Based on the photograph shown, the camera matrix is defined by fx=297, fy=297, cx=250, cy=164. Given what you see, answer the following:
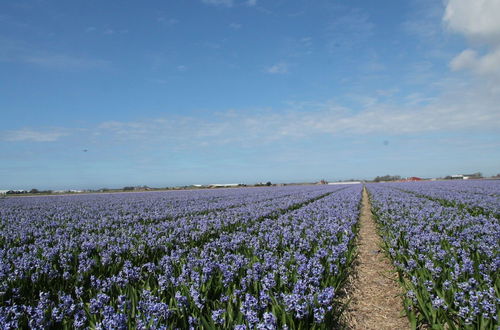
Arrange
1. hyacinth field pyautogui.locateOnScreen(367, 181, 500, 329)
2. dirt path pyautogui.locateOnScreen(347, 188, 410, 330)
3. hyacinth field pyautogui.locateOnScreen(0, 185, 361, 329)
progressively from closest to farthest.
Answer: hyacinth field pyautogui.locateOnScreen(0, 185, 361, 329), hyacinth field pyautogui.locateOnScreen(367, 181, 500, 329), dirt path pyautogui.locateOnScreen(347, 188, 410, 330)

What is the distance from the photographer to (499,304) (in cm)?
381

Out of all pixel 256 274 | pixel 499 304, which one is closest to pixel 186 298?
pixel 256 274

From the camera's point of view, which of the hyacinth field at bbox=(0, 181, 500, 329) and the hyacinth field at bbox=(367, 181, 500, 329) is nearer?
the hyacinth field at bbox=(0, 181, 500, 329)

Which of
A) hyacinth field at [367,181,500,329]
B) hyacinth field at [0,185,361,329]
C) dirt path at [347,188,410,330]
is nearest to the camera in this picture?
hyacinth field at [0,185,361,329]

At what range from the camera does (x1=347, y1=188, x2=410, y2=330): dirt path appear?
4879 millimetres

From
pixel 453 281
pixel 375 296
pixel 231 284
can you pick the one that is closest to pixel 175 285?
pixel 231 284

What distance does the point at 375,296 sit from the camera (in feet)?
19.5

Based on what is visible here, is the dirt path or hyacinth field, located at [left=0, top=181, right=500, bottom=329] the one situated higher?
hyacinth field, located at [left=0, top=181, right=500, bottom=329]

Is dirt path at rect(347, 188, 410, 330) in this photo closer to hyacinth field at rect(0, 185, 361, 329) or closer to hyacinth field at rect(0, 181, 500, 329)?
hyacinth field at rect(0, 181, 500, 329)

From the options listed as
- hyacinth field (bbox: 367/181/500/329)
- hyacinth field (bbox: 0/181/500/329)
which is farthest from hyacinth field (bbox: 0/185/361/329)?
hyacinth field (bbox: 367/181/500/329)

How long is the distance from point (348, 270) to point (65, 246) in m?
7.00

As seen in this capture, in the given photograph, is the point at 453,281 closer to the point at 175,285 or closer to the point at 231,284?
the point at 231,284

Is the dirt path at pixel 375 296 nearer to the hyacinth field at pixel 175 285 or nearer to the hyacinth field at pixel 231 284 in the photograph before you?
the hyacinth field at pixel 231 284

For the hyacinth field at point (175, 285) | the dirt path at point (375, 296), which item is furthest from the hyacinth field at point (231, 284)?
the dirt path at point (375, 296)
